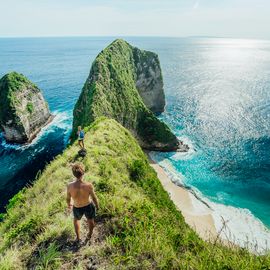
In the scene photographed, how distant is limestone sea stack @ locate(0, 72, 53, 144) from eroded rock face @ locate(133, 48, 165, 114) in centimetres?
2960

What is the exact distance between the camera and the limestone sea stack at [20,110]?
59.0m

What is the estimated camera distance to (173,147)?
190 ft

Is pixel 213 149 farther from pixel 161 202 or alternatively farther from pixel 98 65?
pixel 161 202

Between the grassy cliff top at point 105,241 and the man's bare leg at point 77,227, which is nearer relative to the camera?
the grassy cliff top at point 105,241

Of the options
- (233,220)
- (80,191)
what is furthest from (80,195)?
(233,220)

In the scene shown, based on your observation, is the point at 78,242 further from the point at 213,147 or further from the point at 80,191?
the point at 213,147

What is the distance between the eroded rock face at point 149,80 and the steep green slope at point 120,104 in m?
14.5

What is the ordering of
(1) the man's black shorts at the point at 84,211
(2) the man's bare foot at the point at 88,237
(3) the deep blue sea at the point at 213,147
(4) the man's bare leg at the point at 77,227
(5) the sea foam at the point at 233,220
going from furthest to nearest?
(3) the deep blue sea at the point at 213,147 < (5) the sea foam at the point at 233,220 < (2) the man's bare foot at the point at 88,237 < (4) the man's bare leg at the point at 77,227 < (1) the man's black shorts at the point at 84,211

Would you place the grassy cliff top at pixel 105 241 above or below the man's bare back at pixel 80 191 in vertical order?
below

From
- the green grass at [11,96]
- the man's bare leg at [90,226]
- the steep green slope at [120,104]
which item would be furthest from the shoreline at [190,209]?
the green grass at [11,96]

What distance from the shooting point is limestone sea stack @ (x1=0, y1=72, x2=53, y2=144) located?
59.0 meters

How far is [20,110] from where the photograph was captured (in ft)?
201

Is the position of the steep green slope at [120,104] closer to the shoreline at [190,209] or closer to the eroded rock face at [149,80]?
the shoreline at [190,209]

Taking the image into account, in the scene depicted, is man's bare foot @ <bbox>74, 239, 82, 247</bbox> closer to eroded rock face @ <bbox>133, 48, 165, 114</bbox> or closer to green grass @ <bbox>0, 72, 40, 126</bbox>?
green grass @ <bbox>0, 72, 40, 126</bbox>
